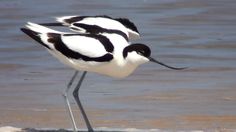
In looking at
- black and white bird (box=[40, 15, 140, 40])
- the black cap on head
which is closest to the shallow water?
black and white bird (box=[40, 15, 140, 40])

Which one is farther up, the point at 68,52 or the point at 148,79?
the point at 68,52

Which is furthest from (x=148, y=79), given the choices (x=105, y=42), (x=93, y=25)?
(x=105, y=42)

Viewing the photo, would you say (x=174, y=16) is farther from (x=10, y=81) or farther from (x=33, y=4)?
(x=10, y=81)

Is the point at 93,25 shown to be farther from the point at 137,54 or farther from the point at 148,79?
the point at 148,79

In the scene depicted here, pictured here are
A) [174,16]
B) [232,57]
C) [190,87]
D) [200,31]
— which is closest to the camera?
[190,87]

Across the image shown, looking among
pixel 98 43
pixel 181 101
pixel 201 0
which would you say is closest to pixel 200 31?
pixel 201 0

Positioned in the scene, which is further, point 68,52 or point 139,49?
point 68,52

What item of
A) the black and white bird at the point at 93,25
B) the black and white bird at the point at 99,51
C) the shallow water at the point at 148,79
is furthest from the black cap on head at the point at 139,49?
the shallow water at the point at 148,79

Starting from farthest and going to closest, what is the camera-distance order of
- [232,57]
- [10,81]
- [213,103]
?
[232,57] → [10,81] → [213,103]
